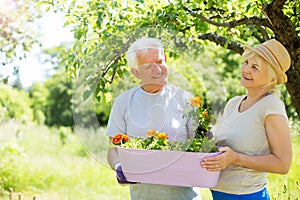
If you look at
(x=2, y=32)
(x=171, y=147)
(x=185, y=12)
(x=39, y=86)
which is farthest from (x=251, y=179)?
(x=39, y=86)

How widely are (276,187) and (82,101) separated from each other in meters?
Answer: 2.21

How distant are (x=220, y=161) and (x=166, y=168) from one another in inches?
8.4

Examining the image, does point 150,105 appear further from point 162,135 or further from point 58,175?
point 58,175

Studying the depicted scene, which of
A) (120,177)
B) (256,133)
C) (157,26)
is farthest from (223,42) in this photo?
(120,177)

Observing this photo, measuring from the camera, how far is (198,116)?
2172mm

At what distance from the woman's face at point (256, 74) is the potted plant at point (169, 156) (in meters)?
0.24

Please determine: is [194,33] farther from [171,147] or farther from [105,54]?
[171,147]

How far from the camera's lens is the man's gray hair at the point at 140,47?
7.18 feet

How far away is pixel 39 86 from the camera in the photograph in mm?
16516

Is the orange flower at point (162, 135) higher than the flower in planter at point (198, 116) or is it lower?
lower

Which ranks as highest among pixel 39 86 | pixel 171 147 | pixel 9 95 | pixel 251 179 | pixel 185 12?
pixel 185 12

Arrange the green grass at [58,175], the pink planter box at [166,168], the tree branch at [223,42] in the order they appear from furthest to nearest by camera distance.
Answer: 1. the green grass at [58,175]
2. the tree branch at [223,42]
3. the pink planter box at [166,168]

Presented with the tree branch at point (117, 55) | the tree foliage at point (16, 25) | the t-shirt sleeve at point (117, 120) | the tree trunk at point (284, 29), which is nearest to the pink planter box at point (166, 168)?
the t-shirt sleeve at point (117, 120)

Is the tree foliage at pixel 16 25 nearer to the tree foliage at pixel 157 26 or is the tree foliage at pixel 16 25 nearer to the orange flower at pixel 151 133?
the tree foliage at pixel 157 26
